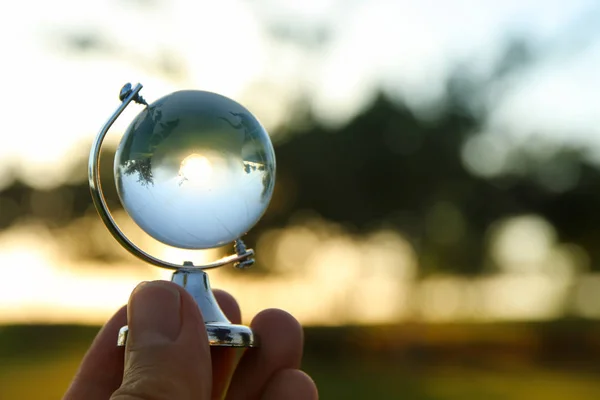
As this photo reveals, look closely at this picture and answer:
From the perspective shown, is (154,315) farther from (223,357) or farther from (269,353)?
(223,357)

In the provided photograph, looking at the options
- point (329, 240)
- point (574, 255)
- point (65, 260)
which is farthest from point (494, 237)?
point (65, 260)

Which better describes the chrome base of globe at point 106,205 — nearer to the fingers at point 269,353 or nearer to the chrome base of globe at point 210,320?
the chrome base of globe at point 210,320

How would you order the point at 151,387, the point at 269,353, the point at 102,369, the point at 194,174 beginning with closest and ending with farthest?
the point at 151,387 → the point at 194,174 → the point at 269,353 → the point at 102,369

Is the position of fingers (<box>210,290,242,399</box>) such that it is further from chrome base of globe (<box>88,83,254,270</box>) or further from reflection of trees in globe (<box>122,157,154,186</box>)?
reflection of trees in globe (<box>122,157,154,186</box>)

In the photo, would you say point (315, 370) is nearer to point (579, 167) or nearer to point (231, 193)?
point (579, 167)

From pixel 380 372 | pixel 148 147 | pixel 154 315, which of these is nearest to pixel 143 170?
pixel 148 147

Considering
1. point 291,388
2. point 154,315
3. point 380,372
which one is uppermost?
point 154,315

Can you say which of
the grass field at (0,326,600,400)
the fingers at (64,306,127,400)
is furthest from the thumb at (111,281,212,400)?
the grass field at (0,326,600,400)

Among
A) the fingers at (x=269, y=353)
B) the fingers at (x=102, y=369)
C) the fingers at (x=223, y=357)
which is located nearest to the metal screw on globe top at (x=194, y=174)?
the fingers at (x=269, y=353)
